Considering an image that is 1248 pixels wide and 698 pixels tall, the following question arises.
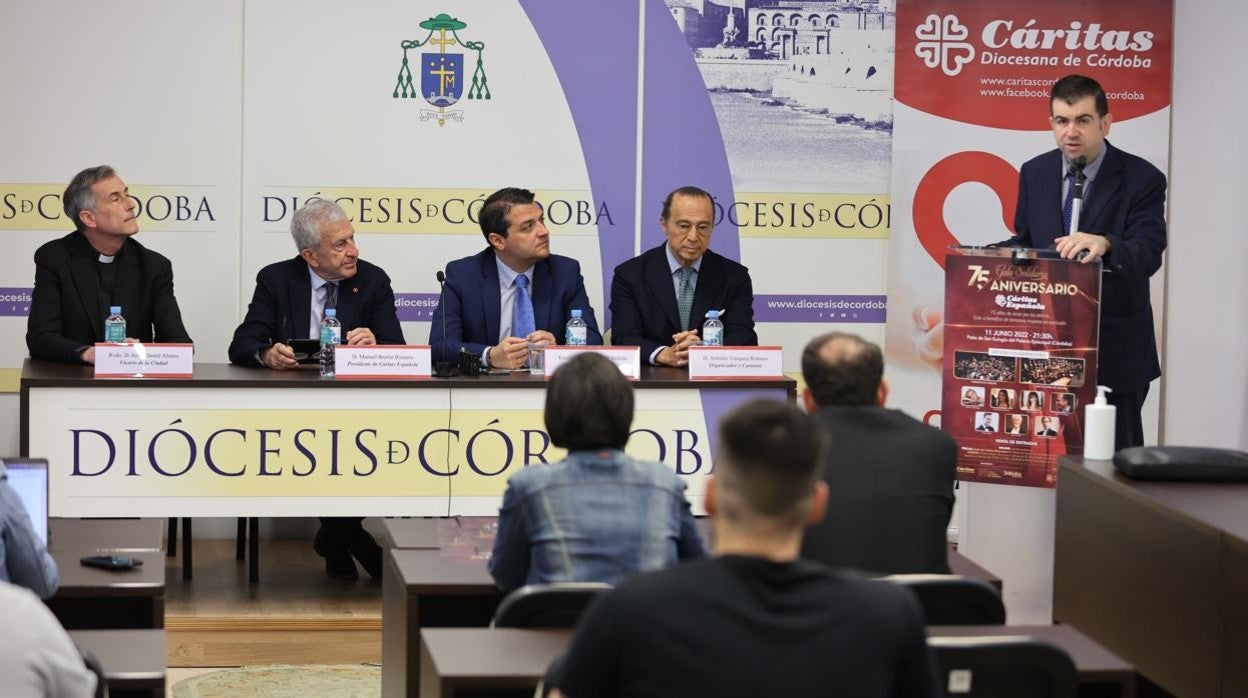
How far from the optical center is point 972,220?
671 centimetres

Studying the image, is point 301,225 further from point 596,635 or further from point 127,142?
point 596,635

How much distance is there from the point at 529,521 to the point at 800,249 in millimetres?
4094

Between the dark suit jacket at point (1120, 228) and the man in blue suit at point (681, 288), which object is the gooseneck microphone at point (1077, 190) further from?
the man in blue suit at point (681, 288)

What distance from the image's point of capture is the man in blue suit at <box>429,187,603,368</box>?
19.0 ft

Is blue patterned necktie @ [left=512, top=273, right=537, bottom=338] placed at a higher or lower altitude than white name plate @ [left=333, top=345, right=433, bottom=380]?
higher

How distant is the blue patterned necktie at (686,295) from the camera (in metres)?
5.98

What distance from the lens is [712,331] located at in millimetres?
5680

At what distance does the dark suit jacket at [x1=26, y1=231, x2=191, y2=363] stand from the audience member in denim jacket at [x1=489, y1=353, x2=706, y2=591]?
323cm

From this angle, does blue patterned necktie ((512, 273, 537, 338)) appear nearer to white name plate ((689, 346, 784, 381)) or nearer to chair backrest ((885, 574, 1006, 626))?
white name plate ((689, 346, 784, 381))

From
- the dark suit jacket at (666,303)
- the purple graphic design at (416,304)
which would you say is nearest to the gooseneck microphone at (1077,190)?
the dark suit jacket at (666,303)

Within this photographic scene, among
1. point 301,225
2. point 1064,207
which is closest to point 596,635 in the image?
point 1064,207

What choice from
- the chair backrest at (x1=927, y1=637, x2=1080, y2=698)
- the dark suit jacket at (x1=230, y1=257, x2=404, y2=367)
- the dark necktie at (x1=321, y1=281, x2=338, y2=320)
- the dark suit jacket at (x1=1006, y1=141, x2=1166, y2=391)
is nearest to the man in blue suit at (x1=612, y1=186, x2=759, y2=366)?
the dark suit jacket at (x1=230, y1=257, x2=404, y2=367)

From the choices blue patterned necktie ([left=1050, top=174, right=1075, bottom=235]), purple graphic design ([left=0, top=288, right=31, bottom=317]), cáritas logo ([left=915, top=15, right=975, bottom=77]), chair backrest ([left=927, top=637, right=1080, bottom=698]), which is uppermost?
cáritas logo ([left=915, top=15, right=975, bottom=77])

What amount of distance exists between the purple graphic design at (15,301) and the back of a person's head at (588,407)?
4.15 m
